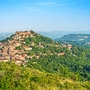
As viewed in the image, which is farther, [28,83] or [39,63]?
[39,63]

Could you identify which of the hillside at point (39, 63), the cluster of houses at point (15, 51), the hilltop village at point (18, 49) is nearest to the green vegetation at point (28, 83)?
the hillside at point (39, 63)

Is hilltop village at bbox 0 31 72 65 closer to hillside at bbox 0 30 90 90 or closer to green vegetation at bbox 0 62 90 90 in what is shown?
hillside at bbox 0 30 90 90

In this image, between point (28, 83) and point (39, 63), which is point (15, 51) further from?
point (28, 83)

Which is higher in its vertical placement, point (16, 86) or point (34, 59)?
point (16, 86)

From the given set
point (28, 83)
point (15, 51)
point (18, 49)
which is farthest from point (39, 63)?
point (28, 83)

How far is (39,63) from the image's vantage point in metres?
99.4

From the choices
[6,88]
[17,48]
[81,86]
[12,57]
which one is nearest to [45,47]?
[17,48]

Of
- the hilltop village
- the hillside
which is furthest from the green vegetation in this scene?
the hilltop village

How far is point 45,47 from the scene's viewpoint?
127 metres

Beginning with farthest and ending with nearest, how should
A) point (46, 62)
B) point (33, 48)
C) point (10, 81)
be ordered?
point (33, 48)
point (46, 62)
point (10, 81)

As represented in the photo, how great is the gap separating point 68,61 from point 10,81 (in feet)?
251

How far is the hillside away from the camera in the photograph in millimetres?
40300

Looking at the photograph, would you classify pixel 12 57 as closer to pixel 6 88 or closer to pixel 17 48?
pixel 17 48

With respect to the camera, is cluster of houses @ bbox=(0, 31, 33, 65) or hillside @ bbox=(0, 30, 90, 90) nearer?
hillside @ bbox=(0, 30, 90, 90)
